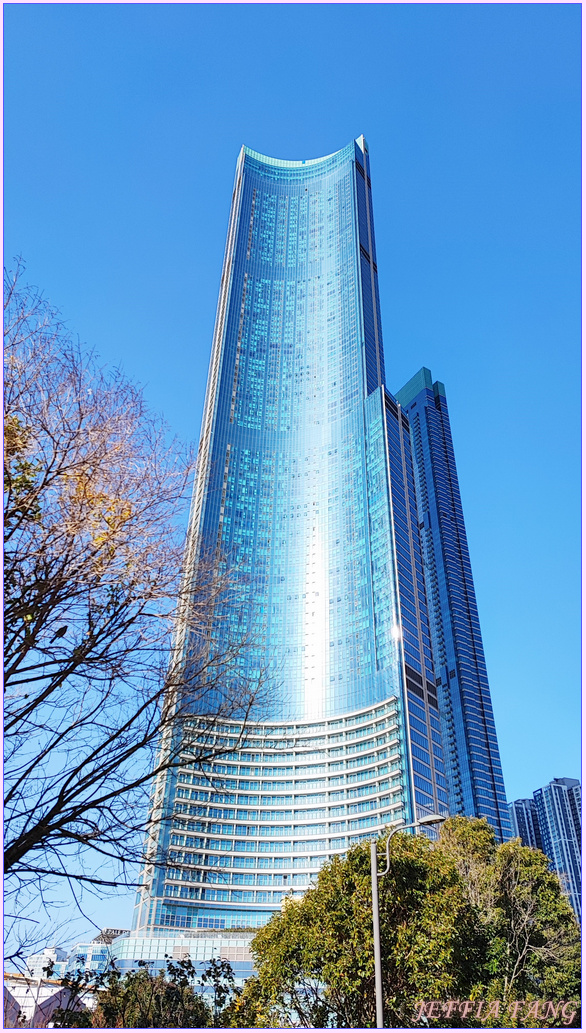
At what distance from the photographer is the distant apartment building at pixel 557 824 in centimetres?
16500

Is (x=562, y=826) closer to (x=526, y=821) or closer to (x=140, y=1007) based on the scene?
(x=526, y=821)

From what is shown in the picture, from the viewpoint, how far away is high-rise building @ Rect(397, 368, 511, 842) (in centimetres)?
15550

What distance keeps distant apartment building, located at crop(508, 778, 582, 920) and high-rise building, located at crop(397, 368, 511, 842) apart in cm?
2046

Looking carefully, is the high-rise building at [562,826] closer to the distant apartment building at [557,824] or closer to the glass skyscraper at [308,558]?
the distant apartment building at [557,824]

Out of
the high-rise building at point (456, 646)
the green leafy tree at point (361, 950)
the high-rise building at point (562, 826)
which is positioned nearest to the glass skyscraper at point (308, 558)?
the high-rise building at point (456, 646)

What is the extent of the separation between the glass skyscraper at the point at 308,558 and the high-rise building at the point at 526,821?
89.3 m

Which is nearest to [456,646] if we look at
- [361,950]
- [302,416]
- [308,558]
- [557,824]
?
[557,824]

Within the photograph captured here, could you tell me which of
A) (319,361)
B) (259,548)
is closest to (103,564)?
(259,548)

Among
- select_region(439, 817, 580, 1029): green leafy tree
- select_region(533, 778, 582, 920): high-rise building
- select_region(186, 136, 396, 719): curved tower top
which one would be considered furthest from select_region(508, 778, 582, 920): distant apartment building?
select_region(439, 817, 580, 1029): green leafy tree

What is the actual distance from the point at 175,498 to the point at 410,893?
1359cm

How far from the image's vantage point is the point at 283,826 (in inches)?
3856

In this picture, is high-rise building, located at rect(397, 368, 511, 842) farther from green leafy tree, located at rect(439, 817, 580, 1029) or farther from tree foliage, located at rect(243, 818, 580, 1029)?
tree foliage, located at rect(243, 818, 580, 1029)

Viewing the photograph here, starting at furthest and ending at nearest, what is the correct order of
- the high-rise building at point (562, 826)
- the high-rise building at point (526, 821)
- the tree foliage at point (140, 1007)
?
1. the high-rise building at point (526, 821)
2. the high-rise building at point (562, 826)
3. the tree foliage at point (140, 1007)

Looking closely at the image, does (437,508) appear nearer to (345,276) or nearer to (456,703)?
(456,703)
